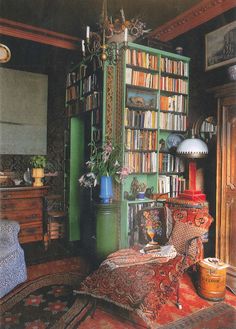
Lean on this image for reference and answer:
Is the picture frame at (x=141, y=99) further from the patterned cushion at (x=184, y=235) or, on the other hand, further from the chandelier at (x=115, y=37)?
the patterned cushion at (x=184, y=235)

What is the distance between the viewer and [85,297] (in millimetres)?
2801

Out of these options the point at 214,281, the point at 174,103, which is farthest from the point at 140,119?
the point at 214,281

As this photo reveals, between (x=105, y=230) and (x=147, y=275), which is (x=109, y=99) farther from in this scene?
(x=147, y=275)

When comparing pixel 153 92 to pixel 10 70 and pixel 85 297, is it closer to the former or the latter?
pixel 10 70

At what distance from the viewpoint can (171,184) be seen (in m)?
4.23

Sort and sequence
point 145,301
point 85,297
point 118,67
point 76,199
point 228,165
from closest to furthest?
point 145,301 → point 85,297 → point 228,165 → point 118,67 → point 76,199

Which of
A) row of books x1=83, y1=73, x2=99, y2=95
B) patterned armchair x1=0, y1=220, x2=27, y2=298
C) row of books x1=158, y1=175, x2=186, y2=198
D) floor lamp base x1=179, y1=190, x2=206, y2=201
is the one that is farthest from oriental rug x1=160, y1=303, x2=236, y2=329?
row of books x1=83, y1=73, x2=99, y2=95

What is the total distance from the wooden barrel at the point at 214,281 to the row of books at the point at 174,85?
95.9 inches

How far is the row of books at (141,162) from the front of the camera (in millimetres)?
3902

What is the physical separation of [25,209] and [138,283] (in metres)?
2.65

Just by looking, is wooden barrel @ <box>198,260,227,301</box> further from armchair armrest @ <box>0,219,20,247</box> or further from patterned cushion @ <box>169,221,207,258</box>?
armchair armrest @ <box>0,219,20,247</box>

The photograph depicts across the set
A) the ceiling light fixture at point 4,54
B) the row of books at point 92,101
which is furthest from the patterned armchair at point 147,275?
the ceiling light fixture at point 4,54

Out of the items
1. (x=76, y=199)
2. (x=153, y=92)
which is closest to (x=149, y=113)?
(x=153, y=92)

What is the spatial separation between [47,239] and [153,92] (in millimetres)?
2704
